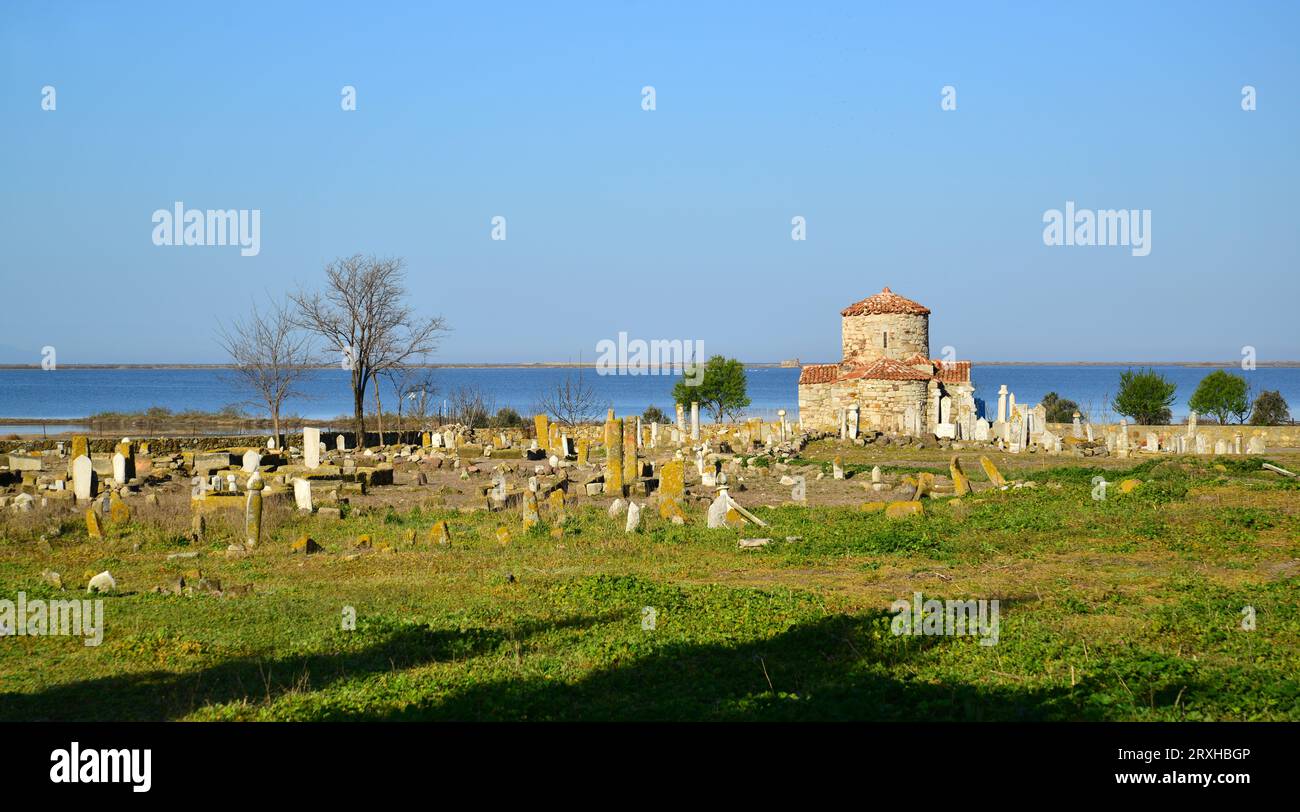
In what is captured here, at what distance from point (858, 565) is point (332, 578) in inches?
278

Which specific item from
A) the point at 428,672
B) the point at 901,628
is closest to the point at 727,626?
the point at 901,628

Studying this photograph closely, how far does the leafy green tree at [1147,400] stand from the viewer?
2159 inches

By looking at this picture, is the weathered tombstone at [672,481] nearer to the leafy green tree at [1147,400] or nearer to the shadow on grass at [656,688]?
the shadow on grass at [656,688]

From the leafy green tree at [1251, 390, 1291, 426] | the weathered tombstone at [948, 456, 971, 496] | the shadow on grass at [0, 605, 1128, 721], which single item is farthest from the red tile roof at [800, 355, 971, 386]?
the shadow on grass at [0, 605, 1128, 721]

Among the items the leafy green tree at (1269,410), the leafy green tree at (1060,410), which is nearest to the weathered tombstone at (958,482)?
the leafy green tree at (1060,410)

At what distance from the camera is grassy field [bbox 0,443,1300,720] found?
27.3 feet

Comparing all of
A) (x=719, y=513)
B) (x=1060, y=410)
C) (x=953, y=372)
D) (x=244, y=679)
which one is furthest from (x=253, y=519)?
(x=1060, y=410)

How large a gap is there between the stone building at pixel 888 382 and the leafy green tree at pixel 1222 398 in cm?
1609

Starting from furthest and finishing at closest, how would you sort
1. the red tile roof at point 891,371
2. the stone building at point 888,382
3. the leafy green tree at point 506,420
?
1. the leafy green tree at point 506,420
2. the red tile roof at point 891,371
3. the stone building at point 888,382

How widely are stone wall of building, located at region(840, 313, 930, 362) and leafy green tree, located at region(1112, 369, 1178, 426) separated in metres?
14.2

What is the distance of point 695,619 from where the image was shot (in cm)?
1145

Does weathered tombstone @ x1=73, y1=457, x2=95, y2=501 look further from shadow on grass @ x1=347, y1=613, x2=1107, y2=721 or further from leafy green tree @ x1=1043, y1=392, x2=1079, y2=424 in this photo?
leafy green tree @ x1=1043, y1=392, x2=1079, y2=424

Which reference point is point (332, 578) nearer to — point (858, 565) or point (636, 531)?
point (636, 531)
